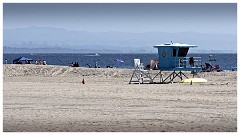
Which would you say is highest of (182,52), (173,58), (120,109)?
(182,52)

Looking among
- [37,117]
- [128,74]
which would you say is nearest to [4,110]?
[37,117]

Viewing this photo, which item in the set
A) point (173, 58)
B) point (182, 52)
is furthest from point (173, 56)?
point (182, 52)

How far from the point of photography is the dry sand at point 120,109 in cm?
1275

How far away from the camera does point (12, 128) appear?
40.8ft

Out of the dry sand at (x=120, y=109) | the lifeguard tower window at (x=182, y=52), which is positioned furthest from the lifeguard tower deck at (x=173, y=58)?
the dry sand at (x=120, y=109)

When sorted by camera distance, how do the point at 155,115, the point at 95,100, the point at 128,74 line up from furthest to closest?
the point at 128,74
the point at 95,100
the point at 155,115

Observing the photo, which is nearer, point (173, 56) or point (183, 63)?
point (173, 56)

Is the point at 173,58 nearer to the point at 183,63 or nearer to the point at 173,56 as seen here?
the point at 173,56

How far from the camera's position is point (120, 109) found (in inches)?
603

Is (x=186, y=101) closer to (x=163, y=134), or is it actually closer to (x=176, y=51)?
(x=163, y=134)

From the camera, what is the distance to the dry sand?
1275 cm

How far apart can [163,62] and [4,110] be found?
46.3ft

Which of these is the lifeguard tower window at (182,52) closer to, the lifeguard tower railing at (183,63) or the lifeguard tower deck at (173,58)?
the lifeguard tower deck at (173,58)

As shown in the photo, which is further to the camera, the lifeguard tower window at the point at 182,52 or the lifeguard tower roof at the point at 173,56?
the lifeguard tower window at the point at 182,52
